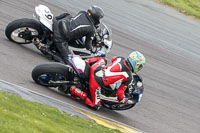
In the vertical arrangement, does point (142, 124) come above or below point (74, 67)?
Answer: below

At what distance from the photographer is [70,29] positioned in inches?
395

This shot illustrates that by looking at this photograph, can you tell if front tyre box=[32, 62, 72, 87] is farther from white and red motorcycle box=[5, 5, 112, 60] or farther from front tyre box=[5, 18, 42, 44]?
front tyre box=[5, 18, 42, 44]

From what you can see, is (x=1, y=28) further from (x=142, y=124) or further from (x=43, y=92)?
(x=142, y=124)

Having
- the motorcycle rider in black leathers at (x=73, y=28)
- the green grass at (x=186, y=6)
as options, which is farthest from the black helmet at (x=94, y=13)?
the green grass at (x=186, y=6)

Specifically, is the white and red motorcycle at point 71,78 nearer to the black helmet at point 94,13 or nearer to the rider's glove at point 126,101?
the rider's glove at point 126,101

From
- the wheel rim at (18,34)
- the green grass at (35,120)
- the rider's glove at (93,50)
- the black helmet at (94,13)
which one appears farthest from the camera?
the rider's glove at (93,50)

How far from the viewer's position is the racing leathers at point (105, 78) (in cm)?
845

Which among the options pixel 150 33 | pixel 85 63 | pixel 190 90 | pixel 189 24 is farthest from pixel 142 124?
pixel 189 24

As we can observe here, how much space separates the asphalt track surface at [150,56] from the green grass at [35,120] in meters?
1.49

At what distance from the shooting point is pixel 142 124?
29.9 ft

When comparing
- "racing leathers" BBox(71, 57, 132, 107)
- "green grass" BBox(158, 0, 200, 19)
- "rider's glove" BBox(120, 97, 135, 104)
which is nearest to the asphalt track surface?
"racing leathers" BBox(71, 57, 132, 107)

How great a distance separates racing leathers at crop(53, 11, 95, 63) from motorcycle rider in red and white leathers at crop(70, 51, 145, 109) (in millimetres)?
1578

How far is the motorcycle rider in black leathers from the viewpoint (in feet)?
33.0

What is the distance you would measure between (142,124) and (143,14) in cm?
1339
